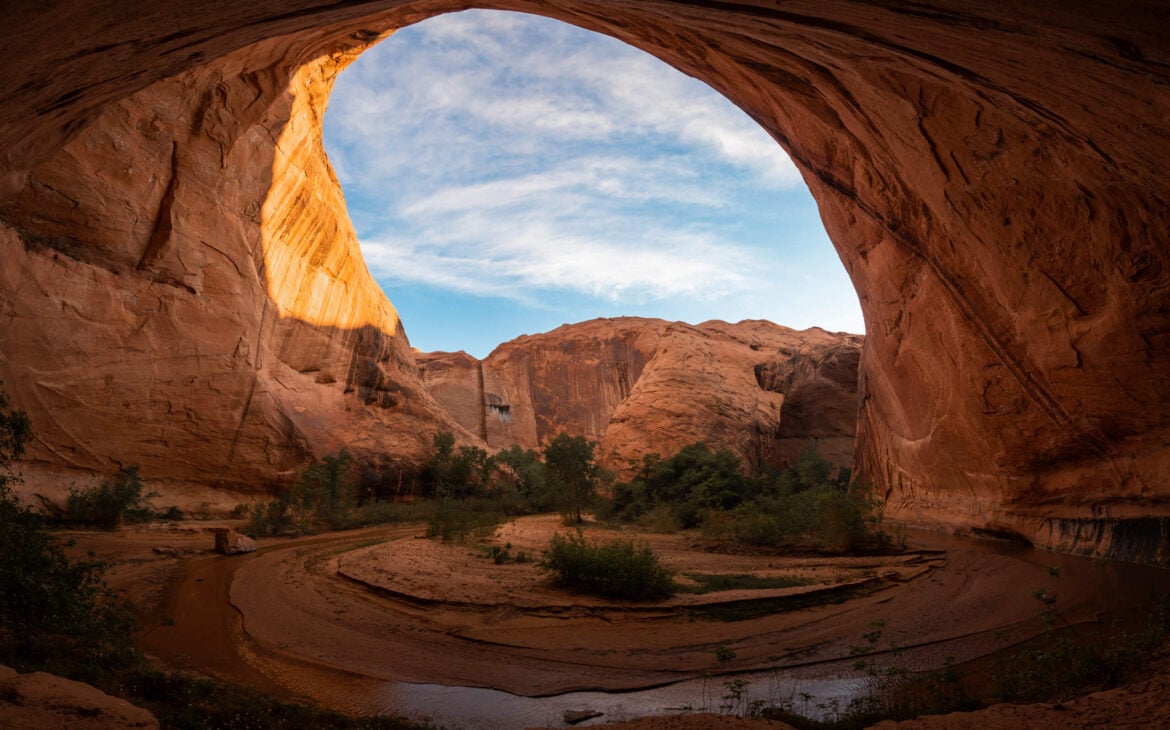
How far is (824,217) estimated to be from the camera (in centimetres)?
1608

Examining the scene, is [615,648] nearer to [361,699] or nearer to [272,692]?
[361,699]

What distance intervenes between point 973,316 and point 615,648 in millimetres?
9256

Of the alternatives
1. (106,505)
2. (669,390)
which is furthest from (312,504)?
(669,390)

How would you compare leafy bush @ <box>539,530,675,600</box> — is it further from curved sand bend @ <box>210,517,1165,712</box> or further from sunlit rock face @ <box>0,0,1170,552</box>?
sunlit rock face @ <box>0,0,1170,552</box>

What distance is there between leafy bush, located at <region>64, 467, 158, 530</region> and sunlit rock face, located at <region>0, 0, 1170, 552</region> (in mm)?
1437

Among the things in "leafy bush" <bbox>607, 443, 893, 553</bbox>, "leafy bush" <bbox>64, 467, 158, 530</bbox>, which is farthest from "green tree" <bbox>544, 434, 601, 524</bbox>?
"leafy bush" <bbox>64, 467, 158, 530</bbox>

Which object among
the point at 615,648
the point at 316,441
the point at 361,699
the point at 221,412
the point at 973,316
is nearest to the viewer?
the point at 361,699

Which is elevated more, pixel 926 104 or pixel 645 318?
pixel 645 318

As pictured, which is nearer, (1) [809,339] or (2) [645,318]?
(1) [809,339]

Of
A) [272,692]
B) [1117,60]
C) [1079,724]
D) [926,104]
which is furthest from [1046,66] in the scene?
[272,692]

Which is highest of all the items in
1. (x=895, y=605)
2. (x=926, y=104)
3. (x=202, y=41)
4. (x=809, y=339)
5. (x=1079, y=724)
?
(x=809, y=339)

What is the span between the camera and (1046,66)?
143 inches

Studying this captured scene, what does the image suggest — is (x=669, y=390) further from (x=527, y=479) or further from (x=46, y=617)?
(x=46, y=617)

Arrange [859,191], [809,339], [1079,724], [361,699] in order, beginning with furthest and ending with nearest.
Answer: [809,339] → [859,191] → [361,699] → [1079,724]
